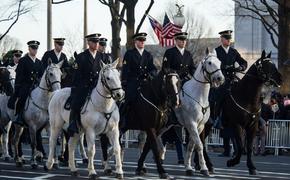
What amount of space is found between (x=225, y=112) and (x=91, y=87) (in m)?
3.67

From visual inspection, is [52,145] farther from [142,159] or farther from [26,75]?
[26,75]

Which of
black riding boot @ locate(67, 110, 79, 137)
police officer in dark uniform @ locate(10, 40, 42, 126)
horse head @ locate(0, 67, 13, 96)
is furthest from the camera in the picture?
horse head @ locate(0, 67, 13, 96)

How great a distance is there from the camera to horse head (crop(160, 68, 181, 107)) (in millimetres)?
14852

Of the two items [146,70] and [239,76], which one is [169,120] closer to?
[146,70]

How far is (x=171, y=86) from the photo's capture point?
14.9 m

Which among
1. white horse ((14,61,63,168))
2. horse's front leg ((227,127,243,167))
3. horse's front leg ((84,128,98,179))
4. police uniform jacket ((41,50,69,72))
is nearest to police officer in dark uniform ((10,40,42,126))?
police uniform jacket ((41,50,69,72))

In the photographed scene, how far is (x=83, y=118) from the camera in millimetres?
14977

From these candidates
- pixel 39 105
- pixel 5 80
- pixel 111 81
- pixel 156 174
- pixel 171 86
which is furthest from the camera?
pixel 5 80

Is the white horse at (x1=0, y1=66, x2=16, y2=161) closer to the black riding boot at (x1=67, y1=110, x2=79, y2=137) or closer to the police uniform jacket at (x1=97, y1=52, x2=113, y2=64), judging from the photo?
the police uniform jacket at (x1=97, y1=52, x2=113, y2=64)

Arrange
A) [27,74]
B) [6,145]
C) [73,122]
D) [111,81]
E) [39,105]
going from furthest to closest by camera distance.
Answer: [6,145]
[27,74]
[39,105]
[73,122]
[111,81]

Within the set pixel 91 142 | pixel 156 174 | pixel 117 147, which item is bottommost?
pixel 156 174

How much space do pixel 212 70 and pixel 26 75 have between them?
17.5 ft

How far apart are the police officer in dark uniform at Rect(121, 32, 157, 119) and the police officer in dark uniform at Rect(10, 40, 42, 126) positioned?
300cm

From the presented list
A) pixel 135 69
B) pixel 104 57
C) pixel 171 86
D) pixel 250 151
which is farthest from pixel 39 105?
pixel 250 151
